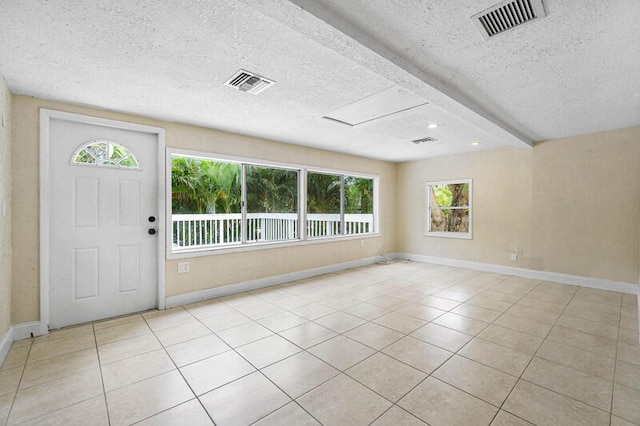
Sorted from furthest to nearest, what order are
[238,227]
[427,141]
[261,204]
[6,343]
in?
[261,204] < [238,227] < [427,141] < [6,343]

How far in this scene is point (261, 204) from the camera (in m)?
5.49

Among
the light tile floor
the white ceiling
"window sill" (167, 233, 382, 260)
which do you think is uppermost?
the white ceiling

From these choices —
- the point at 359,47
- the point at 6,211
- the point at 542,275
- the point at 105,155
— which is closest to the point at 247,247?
the point at 105,155

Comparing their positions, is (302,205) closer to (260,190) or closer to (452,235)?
(260,190)

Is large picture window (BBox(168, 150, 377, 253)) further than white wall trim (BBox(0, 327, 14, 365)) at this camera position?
Yes

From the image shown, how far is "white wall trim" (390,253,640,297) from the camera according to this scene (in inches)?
166

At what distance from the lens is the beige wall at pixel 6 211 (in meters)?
2.44

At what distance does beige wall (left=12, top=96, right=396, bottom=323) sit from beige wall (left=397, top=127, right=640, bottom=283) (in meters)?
1.77

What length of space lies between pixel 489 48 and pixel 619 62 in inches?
46.1

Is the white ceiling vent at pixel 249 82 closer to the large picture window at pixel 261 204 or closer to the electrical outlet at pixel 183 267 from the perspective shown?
the large picture window at pixel 261 204

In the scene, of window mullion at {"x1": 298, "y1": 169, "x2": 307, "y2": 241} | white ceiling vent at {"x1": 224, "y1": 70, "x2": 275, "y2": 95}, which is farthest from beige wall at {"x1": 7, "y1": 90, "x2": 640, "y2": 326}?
white ceiling vent at {"x1": 224, "y1": 70, "x2": 275, "y2": 95}

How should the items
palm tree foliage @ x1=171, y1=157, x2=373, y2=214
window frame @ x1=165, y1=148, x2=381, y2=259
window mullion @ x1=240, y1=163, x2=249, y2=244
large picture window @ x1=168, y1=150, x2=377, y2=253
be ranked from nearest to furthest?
window frame @ x1=165, y1=148, x2=381, y2=259 < window mullion @ x1=240, y1=163, x2=249, y2=244 < large picture window @ x1=168, y1=150, x2=377, y2=253 < palm tree foliage @ x1=171, y1=157, x2=373, y2=214

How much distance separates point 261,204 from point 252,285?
1.71 metres

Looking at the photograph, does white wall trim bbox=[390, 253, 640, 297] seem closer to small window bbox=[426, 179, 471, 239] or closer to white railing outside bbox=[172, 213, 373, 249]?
small window bbox=[426, 179, 471, 239]
